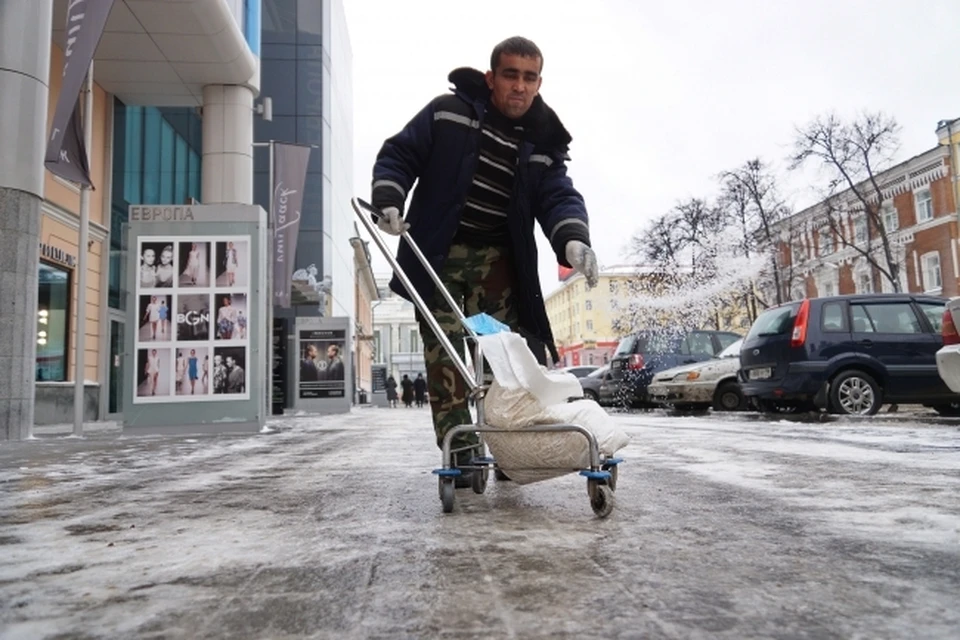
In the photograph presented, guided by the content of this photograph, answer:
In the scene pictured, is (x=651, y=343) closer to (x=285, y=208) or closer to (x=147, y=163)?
(x=285, y=208)

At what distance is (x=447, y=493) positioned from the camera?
99.0 inches

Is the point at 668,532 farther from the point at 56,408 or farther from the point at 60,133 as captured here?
the point at 56,408

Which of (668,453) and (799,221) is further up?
(799,221)

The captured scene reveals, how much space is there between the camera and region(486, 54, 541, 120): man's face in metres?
3.12

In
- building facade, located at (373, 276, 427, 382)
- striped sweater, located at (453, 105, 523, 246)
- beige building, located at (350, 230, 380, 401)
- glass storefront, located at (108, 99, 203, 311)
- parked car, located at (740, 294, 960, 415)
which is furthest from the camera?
building facade, located at (373, 276, 427, 382)

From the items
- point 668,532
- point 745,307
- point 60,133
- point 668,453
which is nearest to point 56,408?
point 60,133

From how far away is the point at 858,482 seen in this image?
3246mm

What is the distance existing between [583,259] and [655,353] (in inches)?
497

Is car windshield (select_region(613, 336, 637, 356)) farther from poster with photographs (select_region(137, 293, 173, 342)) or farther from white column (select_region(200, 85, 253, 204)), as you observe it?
poster with photographs (select_region(137, 293, 173, 342))

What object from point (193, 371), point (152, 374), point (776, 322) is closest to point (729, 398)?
point (776, 322)

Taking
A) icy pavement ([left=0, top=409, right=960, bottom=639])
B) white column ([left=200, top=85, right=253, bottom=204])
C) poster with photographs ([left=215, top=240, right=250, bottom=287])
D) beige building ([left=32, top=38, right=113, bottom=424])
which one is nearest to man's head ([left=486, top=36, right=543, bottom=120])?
icy pavement ([left=0, top=409, right=960, bottom=639])

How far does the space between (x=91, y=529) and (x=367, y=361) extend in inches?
2096

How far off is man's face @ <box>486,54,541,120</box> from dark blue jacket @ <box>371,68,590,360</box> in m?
0.12

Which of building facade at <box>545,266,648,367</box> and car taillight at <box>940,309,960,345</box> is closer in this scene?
car taillight at <box>940,309,960,345</box>
